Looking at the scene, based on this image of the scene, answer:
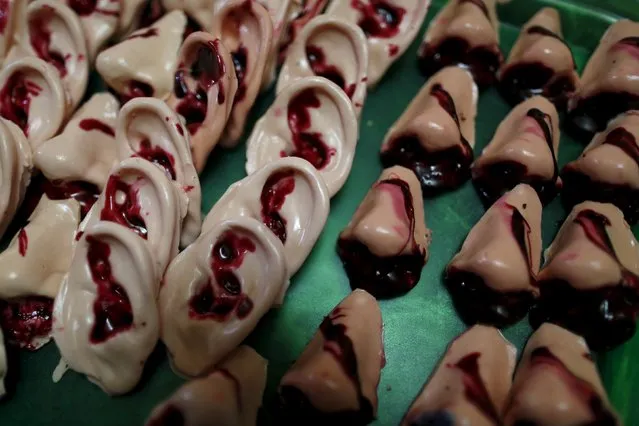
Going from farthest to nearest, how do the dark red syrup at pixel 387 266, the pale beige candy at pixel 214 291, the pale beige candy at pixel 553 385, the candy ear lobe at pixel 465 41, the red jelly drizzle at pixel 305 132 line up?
the candy ear lobe at pixel 465 41, the red jelly drizzle at pixel 305 132, the dark red syrup at pixel 387 266, the pale beige candy at pixel 214 291, the pale beige candy at pixel 553 385

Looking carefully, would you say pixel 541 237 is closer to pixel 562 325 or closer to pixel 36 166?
pixel 562 325

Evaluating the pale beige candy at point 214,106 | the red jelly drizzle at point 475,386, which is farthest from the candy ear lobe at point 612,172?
the pale beige candy at point 214,106

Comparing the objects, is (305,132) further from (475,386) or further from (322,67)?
(475,386)

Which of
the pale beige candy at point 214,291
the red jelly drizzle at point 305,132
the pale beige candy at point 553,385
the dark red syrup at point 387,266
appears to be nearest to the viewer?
the pale beige candy at point 553,385

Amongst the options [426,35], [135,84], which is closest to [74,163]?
[135,84]

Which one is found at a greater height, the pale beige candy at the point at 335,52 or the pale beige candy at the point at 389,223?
the pale beige candy at the point at 335,52

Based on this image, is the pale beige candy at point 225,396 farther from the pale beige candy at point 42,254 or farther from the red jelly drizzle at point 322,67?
the red jelly drizzle at point 322,67
